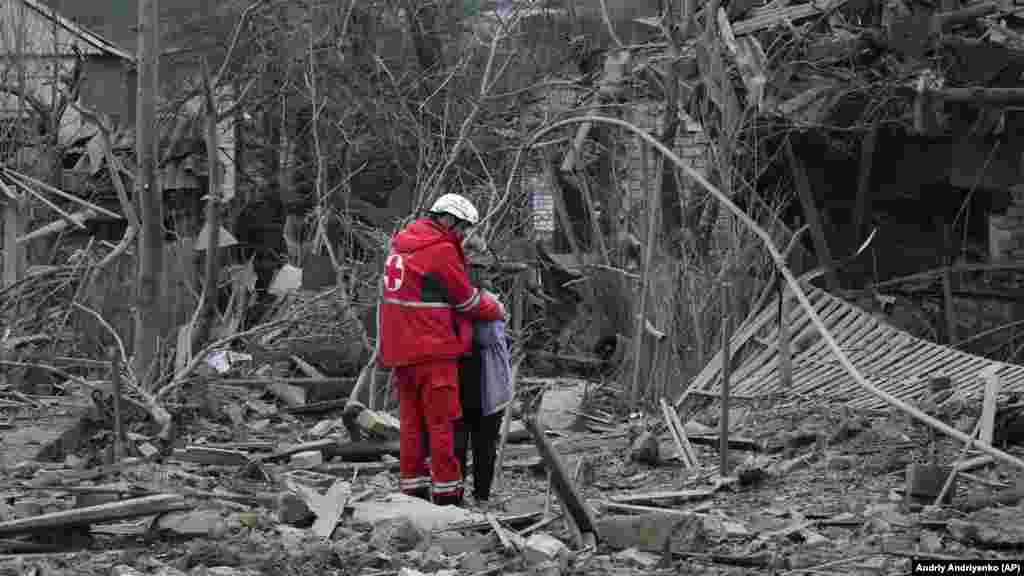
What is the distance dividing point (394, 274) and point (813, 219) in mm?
6815

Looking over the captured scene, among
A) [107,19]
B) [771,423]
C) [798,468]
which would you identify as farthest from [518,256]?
[107,19]

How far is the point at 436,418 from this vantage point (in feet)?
24.4

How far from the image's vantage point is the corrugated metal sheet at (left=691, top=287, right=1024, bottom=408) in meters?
9.27

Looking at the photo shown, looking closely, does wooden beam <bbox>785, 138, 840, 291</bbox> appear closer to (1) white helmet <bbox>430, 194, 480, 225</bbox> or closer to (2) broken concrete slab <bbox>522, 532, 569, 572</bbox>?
(1) white helmet <bbox>430, 194, 480, 225</bbox>

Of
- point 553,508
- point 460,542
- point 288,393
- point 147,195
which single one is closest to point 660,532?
point 460,542

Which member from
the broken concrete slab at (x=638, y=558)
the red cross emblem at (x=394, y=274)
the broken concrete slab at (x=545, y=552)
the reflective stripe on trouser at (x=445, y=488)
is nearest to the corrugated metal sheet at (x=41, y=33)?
the red cross emblem at (x=394, y=274)

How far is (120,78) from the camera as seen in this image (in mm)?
24422

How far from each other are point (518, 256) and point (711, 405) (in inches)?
247

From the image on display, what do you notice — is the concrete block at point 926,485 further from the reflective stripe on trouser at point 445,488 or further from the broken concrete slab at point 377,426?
the broken concrete slab at point 377,426

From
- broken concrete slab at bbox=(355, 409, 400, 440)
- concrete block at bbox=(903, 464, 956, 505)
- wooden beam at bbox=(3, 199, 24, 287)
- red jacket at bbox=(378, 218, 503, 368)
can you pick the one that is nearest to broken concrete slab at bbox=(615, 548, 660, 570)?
concrete block at bbox=(903, 464, 956, 505)

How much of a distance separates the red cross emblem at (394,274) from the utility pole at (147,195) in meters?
3.59

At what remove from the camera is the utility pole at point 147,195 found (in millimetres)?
10469

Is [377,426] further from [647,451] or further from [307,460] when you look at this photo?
[647,451]

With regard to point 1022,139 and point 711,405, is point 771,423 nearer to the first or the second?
point 711,405
